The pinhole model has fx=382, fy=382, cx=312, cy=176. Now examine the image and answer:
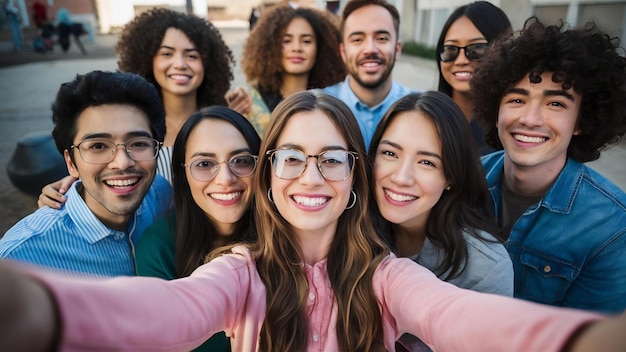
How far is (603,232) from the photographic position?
200 cm

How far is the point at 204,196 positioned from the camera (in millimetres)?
1983

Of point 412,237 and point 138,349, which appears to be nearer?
point 138,349

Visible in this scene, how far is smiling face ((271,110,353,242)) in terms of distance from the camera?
5.34 ft

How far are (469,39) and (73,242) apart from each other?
3.29m

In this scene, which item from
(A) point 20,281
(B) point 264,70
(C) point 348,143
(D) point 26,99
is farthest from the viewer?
(D) point 26,99

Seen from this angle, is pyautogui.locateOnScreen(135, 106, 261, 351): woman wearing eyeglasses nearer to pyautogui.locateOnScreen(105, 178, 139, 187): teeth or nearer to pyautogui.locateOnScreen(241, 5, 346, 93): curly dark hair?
pyautogui.locateOnScreen(105, 178, 139, 187): teeth

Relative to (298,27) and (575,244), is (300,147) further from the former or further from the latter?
(298,27)

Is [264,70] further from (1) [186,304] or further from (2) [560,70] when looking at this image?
(1) [186,304]

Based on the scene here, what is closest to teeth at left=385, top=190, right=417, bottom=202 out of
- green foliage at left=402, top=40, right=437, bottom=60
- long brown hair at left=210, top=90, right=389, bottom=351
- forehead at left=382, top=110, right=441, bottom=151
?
long brown hair at left=210, top=90, right=389, bottom=351

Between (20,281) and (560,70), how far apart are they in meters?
2.48

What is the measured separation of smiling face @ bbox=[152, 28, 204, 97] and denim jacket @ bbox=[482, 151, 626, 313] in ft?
9.25

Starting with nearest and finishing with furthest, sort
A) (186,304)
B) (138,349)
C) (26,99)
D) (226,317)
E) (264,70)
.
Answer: (138,349) → (186,304) → (226,317) → (264,70) → (26,99)

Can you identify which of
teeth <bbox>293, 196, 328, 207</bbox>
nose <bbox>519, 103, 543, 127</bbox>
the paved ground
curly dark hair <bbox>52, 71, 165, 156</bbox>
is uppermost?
curly dark hair <bbox>52, 71, 165, 156</bbox>

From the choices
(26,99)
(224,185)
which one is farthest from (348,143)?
(26,99)
